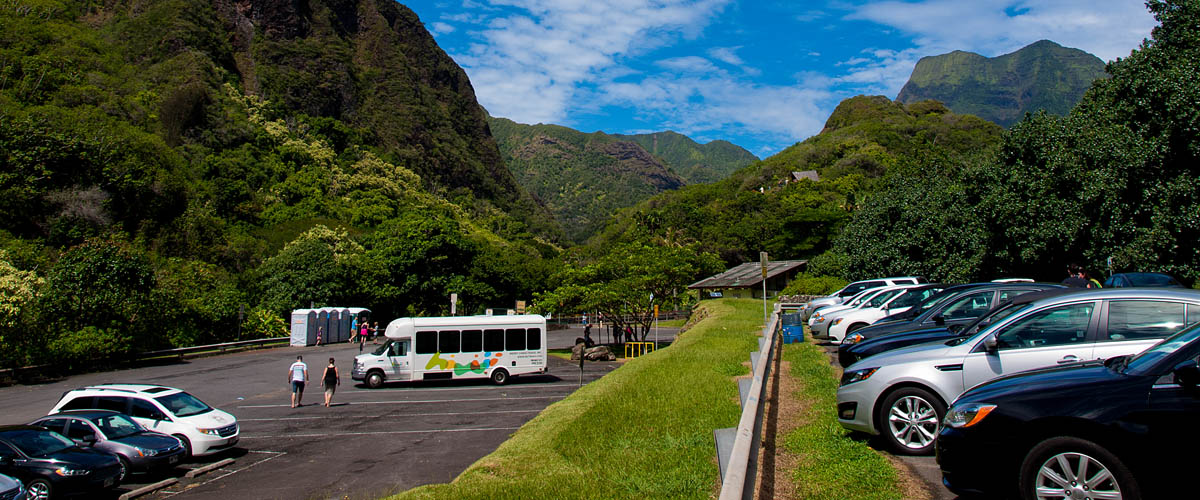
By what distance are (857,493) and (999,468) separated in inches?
43.0

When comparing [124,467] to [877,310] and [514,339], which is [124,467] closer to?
[514,339]

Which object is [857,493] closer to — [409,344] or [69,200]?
[409,344]

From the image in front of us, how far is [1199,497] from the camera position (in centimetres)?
380

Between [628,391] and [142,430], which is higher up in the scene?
[628,391]

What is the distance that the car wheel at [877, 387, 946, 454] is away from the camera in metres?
6.63

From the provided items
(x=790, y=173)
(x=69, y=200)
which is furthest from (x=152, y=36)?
(x=790, y=173)

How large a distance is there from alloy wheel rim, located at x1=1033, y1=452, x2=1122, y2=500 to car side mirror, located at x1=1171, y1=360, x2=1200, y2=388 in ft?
2.24

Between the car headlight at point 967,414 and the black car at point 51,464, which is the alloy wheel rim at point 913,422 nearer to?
the car headlight at point 967,414

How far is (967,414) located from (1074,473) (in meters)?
0.78

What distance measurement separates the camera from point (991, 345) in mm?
6711

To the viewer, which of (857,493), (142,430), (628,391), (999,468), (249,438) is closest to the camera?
(999,468)

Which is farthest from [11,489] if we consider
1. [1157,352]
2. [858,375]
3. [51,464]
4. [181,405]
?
[1157,352]

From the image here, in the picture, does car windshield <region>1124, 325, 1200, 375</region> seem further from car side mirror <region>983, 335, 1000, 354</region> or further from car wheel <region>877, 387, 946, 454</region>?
car wheel <region>877, 387, 946, 454</region>

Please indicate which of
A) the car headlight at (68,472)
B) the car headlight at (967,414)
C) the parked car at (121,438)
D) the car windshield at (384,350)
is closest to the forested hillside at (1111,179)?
the car headlight at (967,414)
